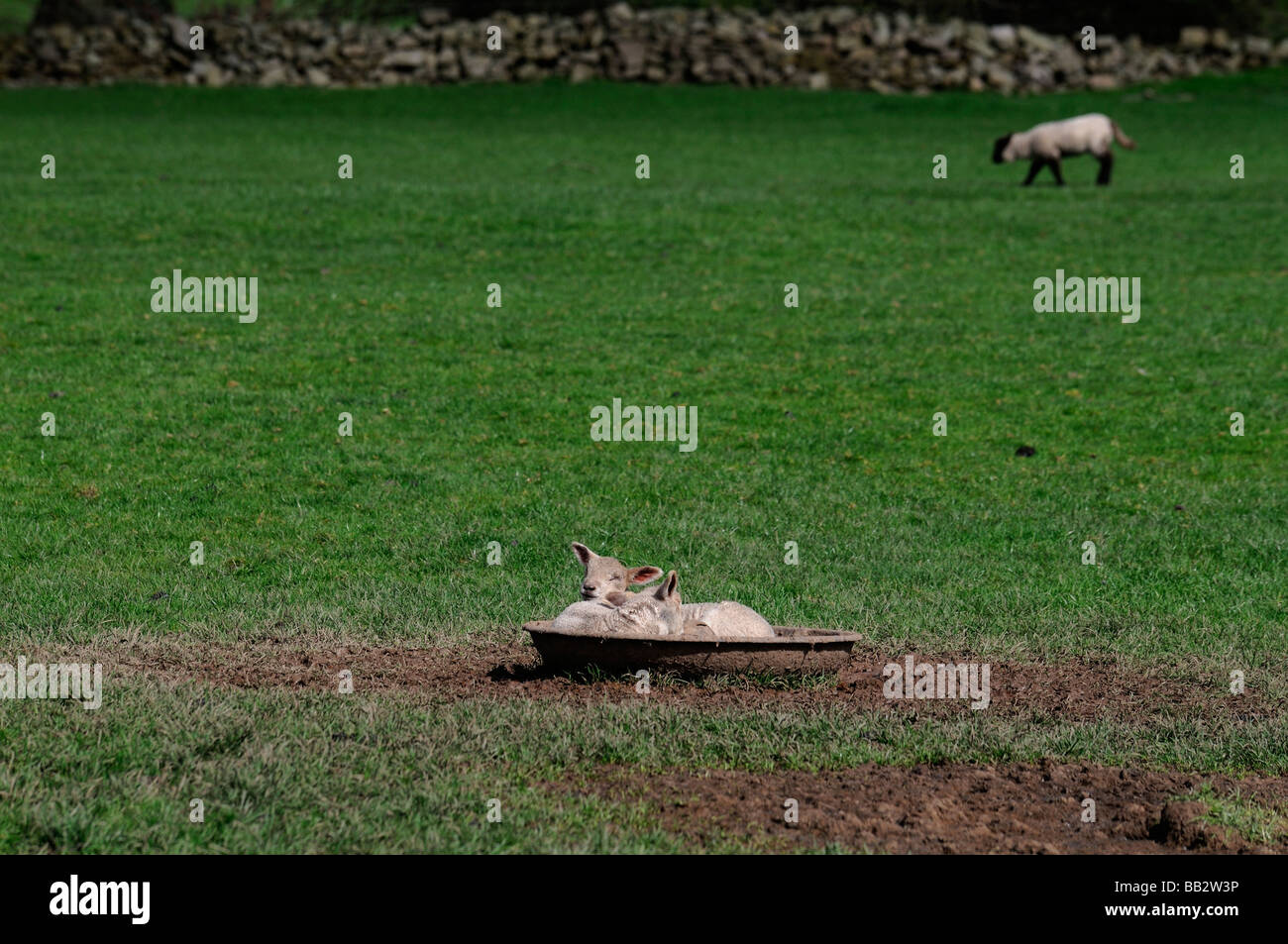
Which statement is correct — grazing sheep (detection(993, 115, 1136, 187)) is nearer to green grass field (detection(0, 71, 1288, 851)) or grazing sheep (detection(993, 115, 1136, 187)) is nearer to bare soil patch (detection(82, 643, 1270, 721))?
green grass field (detection(0, 71, 1288, 851))

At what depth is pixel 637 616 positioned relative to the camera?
351 inches

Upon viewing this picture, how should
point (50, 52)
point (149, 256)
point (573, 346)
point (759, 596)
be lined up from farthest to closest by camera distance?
1. point (50, 52)
2. point (149, 256)
3. point (573, 346)
4. point (759, 596)

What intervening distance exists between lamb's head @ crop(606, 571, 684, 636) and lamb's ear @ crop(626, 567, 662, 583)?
0.27 meters

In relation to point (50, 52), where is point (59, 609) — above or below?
below

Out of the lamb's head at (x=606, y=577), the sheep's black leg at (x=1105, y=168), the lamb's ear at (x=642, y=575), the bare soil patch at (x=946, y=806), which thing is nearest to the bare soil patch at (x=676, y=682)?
the lamb's head at (x=606, y=577)

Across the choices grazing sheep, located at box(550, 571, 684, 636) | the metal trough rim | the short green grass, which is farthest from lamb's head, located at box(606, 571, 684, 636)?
the short green grass

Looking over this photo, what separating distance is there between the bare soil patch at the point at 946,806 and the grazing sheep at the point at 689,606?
61.9 inches

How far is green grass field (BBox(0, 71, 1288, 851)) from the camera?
768 centimetres

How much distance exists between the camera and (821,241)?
84.1 feet
